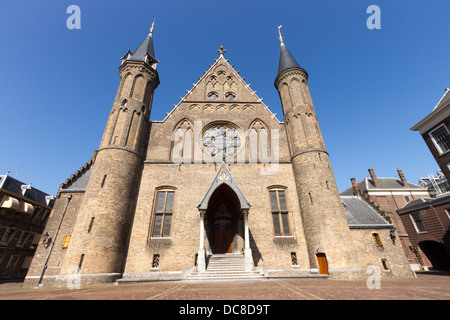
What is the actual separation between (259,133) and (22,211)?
30.5 meters

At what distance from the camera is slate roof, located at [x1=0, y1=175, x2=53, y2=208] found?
2525cm

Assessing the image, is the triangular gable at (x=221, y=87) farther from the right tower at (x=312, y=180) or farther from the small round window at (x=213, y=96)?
the right tower at (x=312, y=180)

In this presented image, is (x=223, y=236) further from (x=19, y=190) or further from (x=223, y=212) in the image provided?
(x=19, y=190)

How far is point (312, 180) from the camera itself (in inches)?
561

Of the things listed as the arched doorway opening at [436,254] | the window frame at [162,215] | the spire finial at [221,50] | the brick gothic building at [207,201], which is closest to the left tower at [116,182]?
the brick gothic building at [207,201]

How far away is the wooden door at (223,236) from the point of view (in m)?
14.3

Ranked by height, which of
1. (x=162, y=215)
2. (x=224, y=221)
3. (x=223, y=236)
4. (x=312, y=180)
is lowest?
(x=223, y=236)

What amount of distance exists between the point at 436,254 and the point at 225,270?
2821 cm

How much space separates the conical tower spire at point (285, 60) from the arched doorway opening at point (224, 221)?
514 inches

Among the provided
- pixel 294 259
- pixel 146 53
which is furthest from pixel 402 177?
pixel 146 53

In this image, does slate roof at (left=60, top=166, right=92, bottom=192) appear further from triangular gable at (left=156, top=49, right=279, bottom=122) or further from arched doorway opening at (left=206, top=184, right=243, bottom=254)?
arched doorway opening at (left=206, top=184, right=243, bottom=254)

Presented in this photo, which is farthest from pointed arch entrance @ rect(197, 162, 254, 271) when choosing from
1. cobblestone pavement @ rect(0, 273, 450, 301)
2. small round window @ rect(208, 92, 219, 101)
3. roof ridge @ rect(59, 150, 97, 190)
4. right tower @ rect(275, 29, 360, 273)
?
roof ridge @ rect(59, 150, 97, 190)
